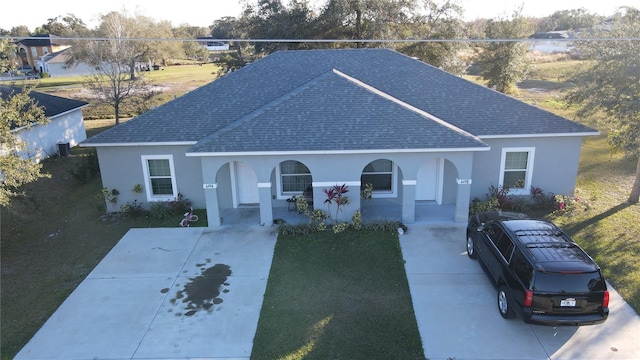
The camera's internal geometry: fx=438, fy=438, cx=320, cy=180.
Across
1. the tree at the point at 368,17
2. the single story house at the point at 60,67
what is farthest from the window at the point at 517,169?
the single story house at the point at 60,67

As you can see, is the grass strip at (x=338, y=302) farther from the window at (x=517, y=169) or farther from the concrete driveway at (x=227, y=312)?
the window at (x=517, y=169)

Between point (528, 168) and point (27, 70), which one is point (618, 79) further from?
point (27, 70)

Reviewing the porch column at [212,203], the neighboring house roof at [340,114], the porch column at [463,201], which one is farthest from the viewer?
the porch column at [212,203]

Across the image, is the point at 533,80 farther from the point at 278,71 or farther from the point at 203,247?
the point at 203,247

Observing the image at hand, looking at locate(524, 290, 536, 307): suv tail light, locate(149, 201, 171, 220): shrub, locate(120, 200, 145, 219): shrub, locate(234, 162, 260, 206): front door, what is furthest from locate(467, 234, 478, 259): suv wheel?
locate(120, 200, 145, 219): shrub

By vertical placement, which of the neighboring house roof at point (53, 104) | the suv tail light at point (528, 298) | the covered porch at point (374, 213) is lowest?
the covered porch at point (374, 213)

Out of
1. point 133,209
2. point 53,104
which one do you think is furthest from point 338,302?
point 53,104

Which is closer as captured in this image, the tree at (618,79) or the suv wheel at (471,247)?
the suv wheel at (471,247)

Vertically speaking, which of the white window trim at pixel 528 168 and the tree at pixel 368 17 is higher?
the tree at pixel 368 17
